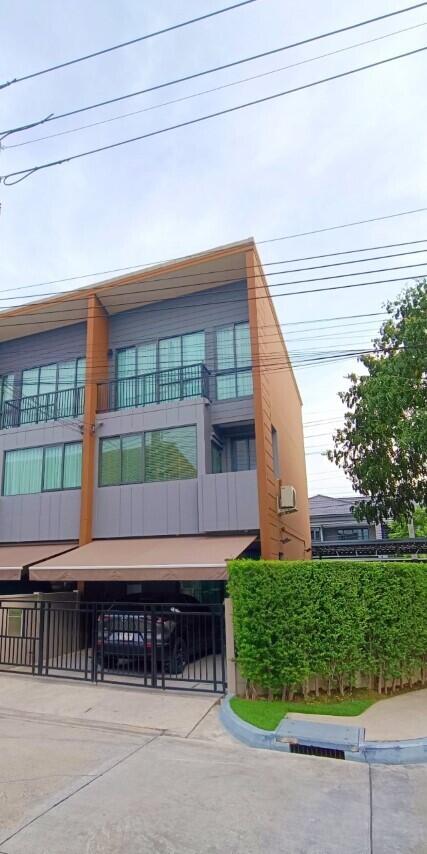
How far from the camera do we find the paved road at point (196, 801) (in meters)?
4.04

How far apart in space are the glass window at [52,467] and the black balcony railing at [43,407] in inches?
38.8

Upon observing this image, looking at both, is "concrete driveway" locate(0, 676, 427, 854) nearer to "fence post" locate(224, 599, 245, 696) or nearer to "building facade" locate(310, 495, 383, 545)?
"fence post" locate(224, 599, 245, 696)

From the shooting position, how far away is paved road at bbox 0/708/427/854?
404 cm

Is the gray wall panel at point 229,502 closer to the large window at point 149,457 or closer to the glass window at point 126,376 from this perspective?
the large window at point 149,457

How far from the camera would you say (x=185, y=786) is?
5.12 metres

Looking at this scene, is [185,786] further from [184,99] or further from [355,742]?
[184,99]

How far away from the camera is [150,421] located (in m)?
14.4

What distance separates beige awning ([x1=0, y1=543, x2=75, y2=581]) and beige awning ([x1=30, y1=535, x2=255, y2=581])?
54 cm

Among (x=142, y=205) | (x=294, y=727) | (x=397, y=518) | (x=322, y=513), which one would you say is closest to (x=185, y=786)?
(x=294, y=727)

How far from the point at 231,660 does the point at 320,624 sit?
5.15ft

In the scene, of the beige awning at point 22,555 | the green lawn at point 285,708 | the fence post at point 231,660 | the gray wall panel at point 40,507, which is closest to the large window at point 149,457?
the gray wall panel at point 40,507

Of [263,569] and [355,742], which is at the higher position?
[263,569]

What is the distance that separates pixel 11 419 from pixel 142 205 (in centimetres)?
993

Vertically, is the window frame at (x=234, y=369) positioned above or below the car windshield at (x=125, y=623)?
above
